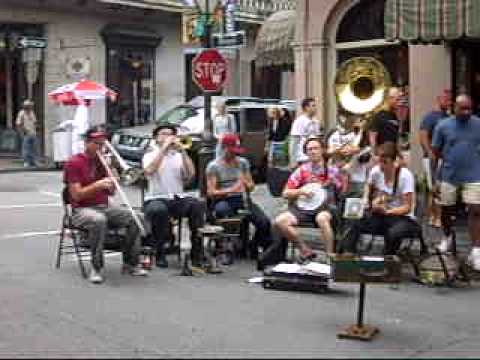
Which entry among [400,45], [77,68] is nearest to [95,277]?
[400,45]

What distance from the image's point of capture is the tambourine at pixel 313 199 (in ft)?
31.2

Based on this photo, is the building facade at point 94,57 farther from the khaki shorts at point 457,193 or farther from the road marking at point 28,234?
the khaki shorts at point 457,193

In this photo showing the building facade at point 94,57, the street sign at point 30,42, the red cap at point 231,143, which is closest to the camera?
the red cap at point 231,143

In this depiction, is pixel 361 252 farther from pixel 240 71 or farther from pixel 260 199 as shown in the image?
pixel 240 71

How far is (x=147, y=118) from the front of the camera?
2916 cm

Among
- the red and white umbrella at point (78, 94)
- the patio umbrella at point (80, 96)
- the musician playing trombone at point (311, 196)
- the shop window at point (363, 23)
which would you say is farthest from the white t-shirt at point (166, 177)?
the red and white umbrella at point (78, 94)

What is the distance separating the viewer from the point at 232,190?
10.1 meters

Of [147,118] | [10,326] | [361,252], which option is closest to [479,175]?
[361,252]

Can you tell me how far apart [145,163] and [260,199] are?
21.2 ft

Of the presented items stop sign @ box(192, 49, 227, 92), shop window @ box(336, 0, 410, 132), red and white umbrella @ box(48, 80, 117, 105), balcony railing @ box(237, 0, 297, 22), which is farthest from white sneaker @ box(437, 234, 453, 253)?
balcony railing @ box(237, 0, 297, 22)

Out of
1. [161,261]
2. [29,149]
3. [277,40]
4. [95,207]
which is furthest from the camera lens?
[29,149]

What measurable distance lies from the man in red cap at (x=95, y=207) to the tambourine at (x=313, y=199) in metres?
1.77

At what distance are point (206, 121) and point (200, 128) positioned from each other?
5.73 metres

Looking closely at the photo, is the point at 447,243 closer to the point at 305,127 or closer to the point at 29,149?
the point at 305,127
